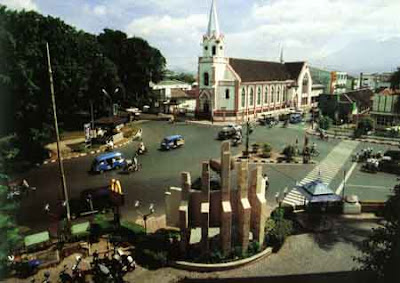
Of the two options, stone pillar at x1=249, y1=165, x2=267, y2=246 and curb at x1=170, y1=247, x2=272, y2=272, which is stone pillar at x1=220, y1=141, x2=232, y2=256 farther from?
stone pillar at x1=249, y1=165, x2=267, y2=246

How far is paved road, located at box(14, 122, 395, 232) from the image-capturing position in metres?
20.1

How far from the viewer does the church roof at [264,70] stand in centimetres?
5631

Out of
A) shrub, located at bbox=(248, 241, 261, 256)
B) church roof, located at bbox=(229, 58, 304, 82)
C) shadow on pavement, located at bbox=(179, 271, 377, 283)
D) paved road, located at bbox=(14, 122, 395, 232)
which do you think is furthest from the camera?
church roof, located at bbox=(229, 58, 304, 82)

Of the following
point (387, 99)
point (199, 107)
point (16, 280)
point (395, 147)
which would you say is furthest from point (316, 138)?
point (16, 280)

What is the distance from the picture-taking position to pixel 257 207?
1429cm

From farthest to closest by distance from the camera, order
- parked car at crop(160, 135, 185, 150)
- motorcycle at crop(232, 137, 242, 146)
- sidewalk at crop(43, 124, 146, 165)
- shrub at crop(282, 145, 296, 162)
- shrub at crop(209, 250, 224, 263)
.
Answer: motorcycle at crop(232, 137, 242, 146) → parked car at crop(160, 135, 185, 150) → shrub at crop(282, 145, 296, 162) → sidewalk at crop(43, 124, 146, 165) → shrub at crop(209, 250, 224, 263)

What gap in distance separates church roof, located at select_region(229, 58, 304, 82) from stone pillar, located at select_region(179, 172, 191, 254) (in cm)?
4328

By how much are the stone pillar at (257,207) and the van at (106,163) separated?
15.5 metres

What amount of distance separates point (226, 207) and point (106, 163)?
51.3ft

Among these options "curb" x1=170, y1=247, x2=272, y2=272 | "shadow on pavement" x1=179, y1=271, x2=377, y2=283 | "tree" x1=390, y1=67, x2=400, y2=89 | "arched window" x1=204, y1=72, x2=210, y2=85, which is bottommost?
"shadow on pavement" x1=179, y1=271, x2=377, y2=283

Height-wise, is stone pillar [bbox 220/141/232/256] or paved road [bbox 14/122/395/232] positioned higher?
stone pillar [bbox 220/141/232/256]

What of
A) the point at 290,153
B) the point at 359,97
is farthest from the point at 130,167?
the point at 359,97

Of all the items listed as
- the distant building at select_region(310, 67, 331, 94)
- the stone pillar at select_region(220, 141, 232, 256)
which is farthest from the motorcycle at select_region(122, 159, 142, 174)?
the distant building at select_region(310, 67, 331, 94)

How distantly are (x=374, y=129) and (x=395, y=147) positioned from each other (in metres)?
8.43
